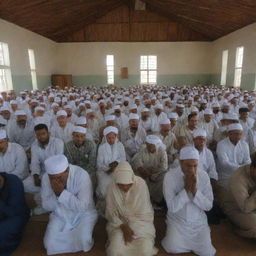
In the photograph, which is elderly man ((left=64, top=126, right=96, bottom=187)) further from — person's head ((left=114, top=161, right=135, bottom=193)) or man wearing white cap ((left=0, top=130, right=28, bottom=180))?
person's head ((left=114, top=161, right=135, bottom=193))

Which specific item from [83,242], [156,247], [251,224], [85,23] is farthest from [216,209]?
[85,23]

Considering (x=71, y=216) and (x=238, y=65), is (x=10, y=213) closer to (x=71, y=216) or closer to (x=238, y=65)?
(x=71, y=216)

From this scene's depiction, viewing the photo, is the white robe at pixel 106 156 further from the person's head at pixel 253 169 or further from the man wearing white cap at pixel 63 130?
the person's head at pixel 253 169

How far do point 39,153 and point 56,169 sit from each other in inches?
53.1

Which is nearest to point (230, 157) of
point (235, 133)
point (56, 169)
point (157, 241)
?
point (235, 133)

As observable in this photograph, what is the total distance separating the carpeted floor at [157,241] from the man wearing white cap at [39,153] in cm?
54

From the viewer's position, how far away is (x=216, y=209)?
285cm

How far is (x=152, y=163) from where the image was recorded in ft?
11.3

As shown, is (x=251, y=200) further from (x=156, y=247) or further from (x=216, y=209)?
(x=156, y=247)

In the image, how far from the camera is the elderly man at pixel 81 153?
3500mm

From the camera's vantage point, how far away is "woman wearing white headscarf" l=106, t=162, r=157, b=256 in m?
A: 2.21

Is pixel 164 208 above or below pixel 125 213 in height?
below

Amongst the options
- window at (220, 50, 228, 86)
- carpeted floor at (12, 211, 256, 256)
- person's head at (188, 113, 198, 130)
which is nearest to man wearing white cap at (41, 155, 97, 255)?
carpeted floor at (12, 211, 256, 256)

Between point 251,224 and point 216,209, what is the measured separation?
0.55m
